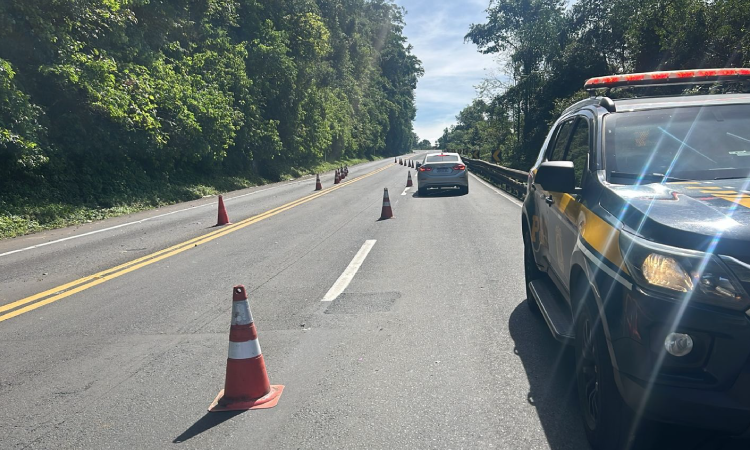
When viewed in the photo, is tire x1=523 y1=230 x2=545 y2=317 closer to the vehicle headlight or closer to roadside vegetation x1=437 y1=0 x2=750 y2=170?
the vehicle headlight

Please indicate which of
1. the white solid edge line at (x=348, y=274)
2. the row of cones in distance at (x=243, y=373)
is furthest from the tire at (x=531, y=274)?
the row of cones in distance at (x=243, y=373)

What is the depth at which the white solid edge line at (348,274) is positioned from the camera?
6.72 m

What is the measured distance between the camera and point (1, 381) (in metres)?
4.45

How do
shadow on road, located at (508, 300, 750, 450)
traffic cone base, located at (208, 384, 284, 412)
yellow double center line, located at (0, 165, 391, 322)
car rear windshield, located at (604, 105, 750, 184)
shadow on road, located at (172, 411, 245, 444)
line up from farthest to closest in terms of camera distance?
yellow double center line, located at (0, 165, 391, 322) < traffic cone base, located at (208, 384, 284, 412) < car rear windshield, located at (604, 105, 750, 184) < shadow on road, located at (172, 411, 245, 444) < shadow on road, located at (508, 300, 750, 450)

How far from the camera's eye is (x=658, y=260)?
2.55m

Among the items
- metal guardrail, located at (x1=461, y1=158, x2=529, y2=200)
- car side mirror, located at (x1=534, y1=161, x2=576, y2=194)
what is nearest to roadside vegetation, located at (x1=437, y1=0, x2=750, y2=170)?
metal guardrail, located at (x1=461, y1=158, x2=529, y2=200)

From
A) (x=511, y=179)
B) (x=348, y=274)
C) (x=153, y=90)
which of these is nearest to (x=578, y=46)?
(x=511, y=179)

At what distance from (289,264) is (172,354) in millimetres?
3737

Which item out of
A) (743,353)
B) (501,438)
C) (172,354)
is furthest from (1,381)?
(743,353)

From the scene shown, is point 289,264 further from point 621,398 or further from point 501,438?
point 621,398

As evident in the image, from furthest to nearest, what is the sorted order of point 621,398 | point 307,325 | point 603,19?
point 603,19, point 307,325, point 621,398

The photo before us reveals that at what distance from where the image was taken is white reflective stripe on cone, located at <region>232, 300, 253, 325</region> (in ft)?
13.0

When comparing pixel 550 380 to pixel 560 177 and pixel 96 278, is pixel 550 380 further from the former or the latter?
pixel 96 278

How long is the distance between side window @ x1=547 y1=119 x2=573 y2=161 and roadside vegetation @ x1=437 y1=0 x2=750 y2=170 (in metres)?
14.3
